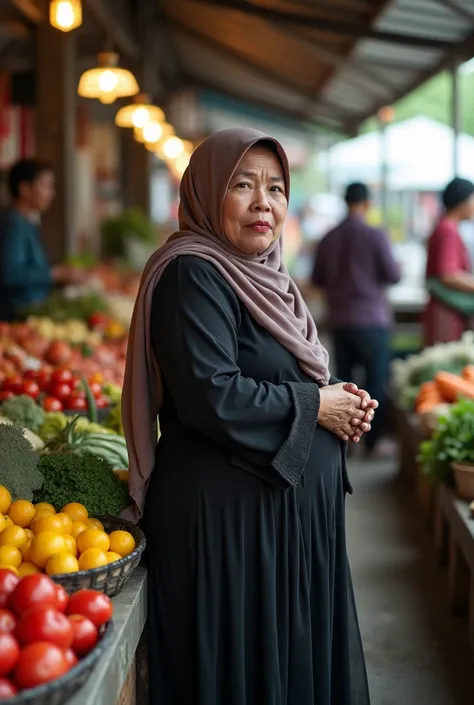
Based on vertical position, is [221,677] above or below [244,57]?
below

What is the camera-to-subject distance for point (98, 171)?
2056 cm

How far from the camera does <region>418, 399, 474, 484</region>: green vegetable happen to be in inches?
180

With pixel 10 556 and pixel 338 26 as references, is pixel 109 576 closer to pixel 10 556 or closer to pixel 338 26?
pixel 10 556

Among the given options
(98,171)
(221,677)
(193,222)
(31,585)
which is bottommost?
(221,677)

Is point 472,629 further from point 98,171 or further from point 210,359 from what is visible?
point 98,171

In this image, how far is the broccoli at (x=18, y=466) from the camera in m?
2.89

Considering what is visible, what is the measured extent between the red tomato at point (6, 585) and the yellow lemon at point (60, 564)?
20cm

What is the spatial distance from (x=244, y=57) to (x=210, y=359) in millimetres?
11867

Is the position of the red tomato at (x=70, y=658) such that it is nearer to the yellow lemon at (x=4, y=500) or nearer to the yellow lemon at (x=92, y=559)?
the yellow lemon at (x=92, y=559)

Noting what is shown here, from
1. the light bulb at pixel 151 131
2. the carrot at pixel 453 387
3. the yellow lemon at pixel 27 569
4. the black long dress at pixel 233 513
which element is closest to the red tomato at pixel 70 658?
the yellow lemon at pixel 27 569

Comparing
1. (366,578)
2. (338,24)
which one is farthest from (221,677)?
(338,24)

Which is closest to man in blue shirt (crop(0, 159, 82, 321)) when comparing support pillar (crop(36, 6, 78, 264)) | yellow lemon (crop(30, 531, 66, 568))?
support pillar (crop(36, 6, 78, 264))

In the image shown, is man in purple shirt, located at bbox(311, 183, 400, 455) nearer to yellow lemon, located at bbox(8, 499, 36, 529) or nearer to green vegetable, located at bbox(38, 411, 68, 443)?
green vegetable, located at bbox(38, 411, 68, 443)

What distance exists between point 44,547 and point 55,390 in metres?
2.27
